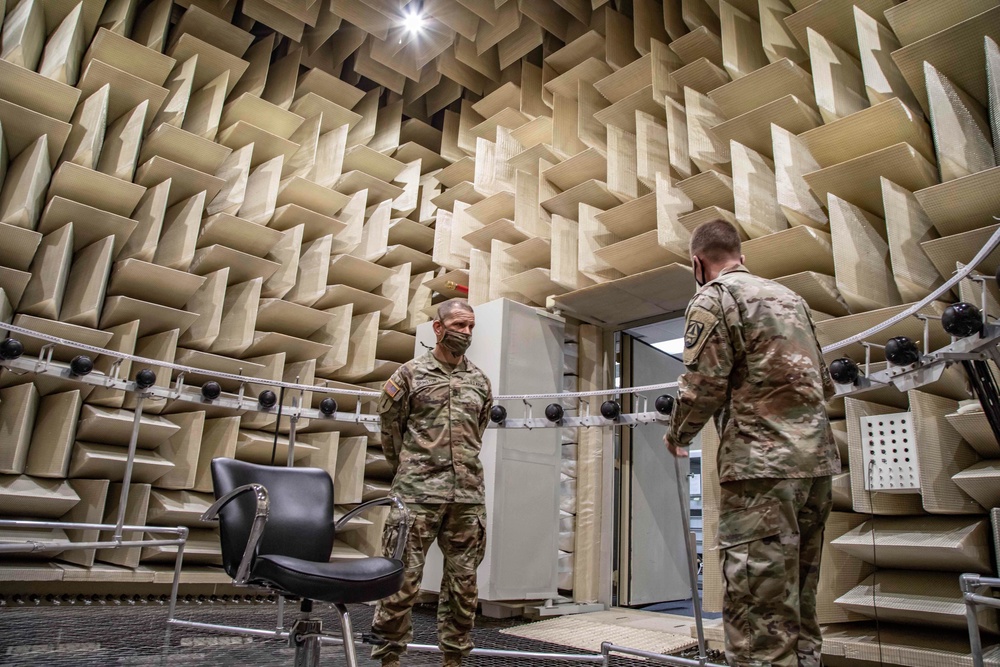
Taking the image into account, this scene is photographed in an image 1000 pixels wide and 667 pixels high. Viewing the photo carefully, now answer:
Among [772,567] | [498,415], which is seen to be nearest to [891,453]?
[772,567]

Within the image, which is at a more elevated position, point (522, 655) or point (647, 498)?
point (647, 498)

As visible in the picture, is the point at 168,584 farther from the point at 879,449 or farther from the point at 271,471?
the point at 879,449

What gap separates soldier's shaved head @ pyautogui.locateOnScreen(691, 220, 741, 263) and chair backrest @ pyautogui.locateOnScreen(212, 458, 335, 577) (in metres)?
1.51

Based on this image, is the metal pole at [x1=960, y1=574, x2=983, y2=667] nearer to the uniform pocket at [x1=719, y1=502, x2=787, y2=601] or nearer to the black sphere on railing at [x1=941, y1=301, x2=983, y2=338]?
the black sphere on railing at [x1=941, y1=301, x2=983, y2=338]

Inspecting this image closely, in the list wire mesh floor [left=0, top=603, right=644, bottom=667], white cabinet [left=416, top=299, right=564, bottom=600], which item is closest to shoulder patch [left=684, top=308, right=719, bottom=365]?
wire mesh floor [left=0, top=603, right=644, bottom=667]

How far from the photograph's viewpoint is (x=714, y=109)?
→ 12.8 ft

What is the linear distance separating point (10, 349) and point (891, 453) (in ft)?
11.7

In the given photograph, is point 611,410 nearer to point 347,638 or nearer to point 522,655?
point 522,655

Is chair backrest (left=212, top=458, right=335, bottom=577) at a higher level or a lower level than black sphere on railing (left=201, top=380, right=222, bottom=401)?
lower

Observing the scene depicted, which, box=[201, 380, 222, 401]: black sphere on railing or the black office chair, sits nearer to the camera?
the black office chair

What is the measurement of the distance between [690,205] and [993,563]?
2.23m

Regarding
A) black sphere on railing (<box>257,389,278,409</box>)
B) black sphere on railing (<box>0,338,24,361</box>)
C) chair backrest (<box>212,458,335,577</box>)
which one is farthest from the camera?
black sphere on railing (<box>257,389,278,409</box>)

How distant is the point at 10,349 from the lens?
9.34 ft

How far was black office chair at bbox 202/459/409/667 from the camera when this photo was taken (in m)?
1.79
